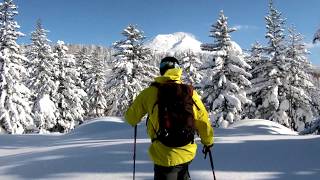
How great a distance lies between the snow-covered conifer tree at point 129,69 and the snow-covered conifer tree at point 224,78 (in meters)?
10.0

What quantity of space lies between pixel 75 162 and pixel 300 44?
35741 millimetres

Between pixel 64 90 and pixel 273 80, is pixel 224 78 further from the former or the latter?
pixel 64 90

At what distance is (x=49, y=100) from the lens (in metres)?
41.1

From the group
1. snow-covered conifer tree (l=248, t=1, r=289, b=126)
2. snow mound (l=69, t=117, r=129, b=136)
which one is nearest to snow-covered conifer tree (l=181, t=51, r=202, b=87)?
snow-covered conifer tree (l=248, t=1, r=289, b=126)

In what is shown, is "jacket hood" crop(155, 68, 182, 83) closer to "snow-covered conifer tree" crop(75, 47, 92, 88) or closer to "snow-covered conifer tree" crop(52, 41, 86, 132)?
"snow-covered conifer tree" crop(52, 41, 86, 132)

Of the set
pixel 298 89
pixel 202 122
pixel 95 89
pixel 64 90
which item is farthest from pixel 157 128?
pixel 95 89

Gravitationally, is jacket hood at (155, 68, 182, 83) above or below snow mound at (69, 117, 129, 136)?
above

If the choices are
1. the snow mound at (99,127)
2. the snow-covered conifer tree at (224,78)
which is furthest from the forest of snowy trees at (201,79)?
the snow mound at (99,127)

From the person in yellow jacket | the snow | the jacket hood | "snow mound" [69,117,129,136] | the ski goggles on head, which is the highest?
the ski goggles on head

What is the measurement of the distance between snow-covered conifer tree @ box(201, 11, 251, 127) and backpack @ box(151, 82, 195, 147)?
27.5 meters

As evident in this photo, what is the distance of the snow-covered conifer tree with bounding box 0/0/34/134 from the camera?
33500 mm

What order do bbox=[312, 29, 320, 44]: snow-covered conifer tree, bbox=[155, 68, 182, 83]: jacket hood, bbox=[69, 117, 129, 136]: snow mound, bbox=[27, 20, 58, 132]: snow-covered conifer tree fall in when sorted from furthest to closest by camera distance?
bbox=[27, 20, 58, 132]: snow-covered conifer tree, bbox=[69, 117, 129, 136]: snow mound, bbox=[312, 29, 320, 44]: snow-covered conifer tree, bbox=[155, 68, 182, 83]: jacket hood

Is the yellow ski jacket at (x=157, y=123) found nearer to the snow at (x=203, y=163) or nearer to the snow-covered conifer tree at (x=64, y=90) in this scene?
the snow at (x=203, y=163)

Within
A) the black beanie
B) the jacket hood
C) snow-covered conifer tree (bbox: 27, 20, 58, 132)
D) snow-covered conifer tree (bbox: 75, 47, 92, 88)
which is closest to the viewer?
the jacket hood
